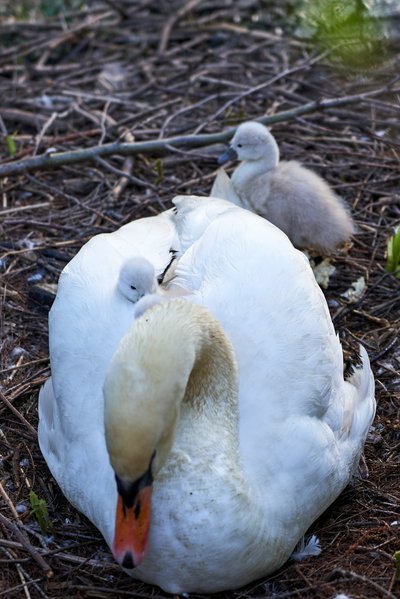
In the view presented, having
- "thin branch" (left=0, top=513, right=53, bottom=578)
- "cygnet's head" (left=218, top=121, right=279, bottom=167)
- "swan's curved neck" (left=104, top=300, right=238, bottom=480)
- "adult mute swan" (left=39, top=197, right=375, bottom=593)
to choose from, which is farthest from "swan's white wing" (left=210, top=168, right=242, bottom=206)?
"thin branch" (left=0, top=513, right=53, bottom=578)

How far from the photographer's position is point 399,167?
17.8 feet

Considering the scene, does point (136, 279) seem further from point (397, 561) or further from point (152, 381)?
point (397, 561)

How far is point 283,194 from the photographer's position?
483 centimetres

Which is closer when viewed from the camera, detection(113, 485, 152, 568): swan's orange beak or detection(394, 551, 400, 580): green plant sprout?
detection(113, 485, 152, 568): swan's orange beak

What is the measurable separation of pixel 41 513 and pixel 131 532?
737mm

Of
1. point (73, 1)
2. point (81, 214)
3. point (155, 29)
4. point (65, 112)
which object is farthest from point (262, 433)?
point (73, 1)

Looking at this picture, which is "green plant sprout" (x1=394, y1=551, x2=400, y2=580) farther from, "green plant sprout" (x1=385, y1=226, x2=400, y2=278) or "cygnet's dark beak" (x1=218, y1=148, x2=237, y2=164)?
"cygnet's dark beak" (x1=218, y1=148, x2=237, y2=164)

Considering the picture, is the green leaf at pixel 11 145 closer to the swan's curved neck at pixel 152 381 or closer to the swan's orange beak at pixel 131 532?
the swan's curved neck at pixel 152 381

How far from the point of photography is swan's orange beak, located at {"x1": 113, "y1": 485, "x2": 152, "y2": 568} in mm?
2715

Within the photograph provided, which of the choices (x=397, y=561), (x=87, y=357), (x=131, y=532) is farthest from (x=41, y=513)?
(x=397, y=561)

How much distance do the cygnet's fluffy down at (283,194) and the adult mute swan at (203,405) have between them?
0.94m

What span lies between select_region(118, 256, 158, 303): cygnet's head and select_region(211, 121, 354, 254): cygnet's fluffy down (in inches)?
54.1

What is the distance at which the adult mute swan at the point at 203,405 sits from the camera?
105 inches

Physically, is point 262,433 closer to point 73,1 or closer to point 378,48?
point 378,48
